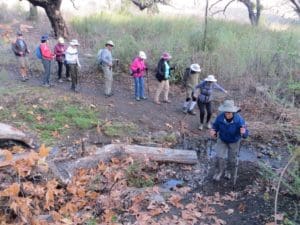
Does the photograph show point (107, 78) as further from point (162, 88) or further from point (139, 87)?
point (162, 88)

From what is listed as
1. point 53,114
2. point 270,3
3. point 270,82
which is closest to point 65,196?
point 53,114

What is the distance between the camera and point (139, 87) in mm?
12703

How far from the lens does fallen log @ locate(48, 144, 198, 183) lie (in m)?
8.32

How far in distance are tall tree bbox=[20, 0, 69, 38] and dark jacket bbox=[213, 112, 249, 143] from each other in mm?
11865

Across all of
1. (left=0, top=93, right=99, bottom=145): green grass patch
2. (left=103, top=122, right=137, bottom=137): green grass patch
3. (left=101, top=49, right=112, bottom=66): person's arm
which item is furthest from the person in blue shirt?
(left=101, top=49, right=112, bottom=66): person's arm

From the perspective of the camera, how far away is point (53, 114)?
36.2 ft

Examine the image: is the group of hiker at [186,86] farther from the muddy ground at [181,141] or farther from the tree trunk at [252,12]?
the tree trunk at [252,12]

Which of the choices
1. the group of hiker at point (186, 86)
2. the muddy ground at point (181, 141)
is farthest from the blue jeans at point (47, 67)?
the muddy ground at point (181, 141)

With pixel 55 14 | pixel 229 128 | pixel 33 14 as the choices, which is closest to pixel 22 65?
pixel 55 14

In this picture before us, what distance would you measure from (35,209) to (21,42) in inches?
313

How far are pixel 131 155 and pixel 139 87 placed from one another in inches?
161

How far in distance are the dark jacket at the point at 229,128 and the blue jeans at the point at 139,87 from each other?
4679mm

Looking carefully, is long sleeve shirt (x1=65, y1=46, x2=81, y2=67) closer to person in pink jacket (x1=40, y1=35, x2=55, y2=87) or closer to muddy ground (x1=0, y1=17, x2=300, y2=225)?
person in pink jacket (x1=40, y1=35, x2=55, y2=87)

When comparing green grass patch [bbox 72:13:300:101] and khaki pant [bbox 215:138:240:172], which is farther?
green grass patch [bbox 72:13:300:101]
